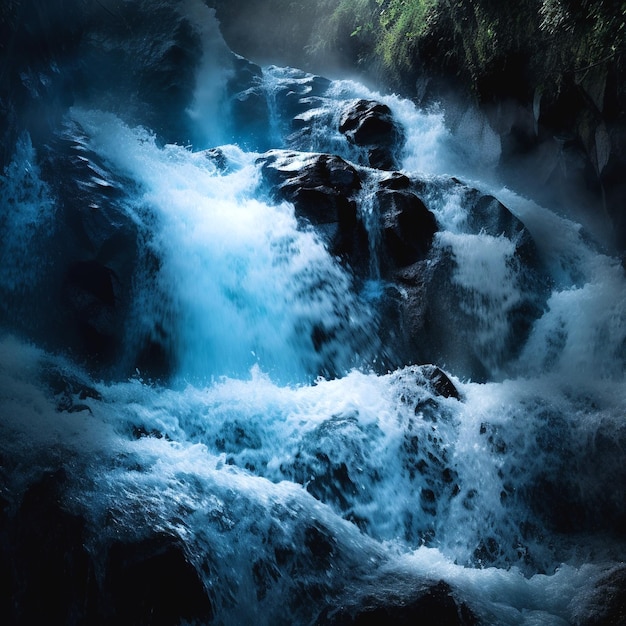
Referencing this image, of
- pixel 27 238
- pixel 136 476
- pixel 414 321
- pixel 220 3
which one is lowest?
pixel 136 476

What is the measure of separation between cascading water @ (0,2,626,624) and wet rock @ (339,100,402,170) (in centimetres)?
299

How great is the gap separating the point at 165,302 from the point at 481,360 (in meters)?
5.26

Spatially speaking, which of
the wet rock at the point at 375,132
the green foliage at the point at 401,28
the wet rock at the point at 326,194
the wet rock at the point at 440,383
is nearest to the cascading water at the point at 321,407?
the wet rock at the point at 440,383

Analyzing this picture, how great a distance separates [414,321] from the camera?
23.0ft

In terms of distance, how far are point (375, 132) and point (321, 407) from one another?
9386mm

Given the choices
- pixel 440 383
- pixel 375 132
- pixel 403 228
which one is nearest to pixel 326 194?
pixel 403 228

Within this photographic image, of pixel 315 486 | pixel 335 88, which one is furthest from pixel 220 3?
pixel 315 486

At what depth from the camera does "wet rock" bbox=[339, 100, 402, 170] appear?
11914 millimetres

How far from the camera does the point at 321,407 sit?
550 centimetres

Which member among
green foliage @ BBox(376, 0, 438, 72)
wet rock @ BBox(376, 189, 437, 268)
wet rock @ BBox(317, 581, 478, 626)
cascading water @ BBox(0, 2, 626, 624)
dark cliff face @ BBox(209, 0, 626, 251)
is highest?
green foliage @ BBox(376, 0, 438, 72)

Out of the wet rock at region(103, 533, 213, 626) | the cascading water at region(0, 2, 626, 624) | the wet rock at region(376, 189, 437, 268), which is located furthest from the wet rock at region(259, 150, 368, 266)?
the wet rock at region(103, 533, 213, 626)

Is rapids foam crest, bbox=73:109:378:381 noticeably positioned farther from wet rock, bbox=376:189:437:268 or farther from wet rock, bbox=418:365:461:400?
wet rock, bbox=418:365:461:400

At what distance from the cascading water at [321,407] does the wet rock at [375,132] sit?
2986mm

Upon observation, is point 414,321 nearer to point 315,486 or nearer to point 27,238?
point 315,486
